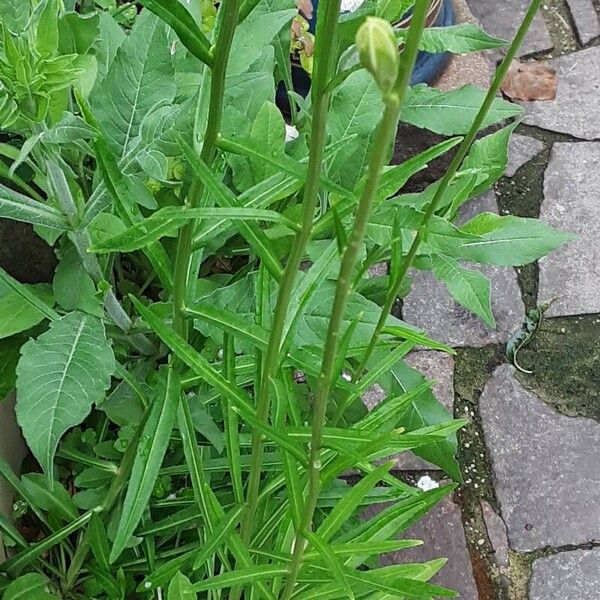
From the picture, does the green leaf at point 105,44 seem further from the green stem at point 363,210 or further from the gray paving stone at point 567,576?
the gray paving stone at point 567,576

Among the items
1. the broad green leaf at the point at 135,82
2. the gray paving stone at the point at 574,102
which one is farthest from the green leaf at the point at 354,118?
the gray paving stone at the point at 574,102

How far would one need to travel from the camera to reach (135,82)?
0.97 m

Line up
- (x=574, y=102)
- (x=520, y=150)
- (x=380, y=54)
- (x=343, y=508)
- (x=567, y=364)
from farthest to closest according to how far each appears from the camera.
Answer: (x=574, y=102) → (x=520, y=150) → (x=567, y=364) → (x=343, y=508) → (x=380, y=54)

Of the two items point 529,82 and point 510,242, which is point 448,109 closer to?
point 510,242

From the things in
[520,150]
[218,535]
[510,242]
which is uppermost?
[510,242]

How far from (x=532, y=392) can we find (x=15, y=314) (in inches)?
48.6

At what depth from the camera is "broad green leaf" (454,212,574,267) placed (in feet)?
3.77

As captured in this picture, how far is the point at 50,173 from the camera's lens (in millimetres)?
943

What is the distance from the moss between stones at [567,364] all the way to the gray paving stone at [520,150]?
456 mm

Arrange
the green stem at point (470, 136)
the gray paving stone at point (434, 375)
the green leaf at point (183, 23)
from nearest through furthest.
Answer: the green stem at point (470, 136) < the green leaf at point (183, 23) < the gray paving stone at point (434, 375)

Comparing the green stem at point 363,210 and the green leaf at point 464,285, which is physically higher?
the green stem at point 363,210

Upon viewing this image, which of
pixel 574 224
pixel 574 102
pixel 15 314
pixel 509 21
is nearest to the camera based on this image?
pixel 15 314

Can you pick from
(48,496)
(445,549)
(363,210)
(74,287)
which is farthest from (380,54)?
(445,549)

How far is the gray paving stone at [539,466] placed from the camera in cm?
171
